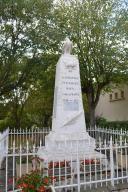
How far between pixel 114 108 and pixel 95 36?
922 cm

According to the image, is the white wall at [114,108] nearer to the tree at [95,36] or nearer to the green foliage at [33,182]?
the tree at [95,36]

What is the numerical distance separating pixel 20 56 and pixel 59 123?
8.57 meters

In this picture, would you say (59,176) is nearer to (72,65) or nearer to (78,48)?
(72,65)

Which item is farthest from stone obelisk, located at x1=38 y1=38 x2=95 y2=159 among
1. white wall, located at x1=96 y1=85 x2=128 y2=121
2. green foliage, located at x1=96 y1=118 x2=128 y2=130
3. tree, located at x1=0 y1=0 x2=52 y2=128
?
white wall, located at x1=96 y1=85 x2=128 y2=121

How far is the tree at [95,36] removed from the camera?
A: 60.7ft

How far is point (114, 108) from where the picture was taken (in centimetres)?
2617

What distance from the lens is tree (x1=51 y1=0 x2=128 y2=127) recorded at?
60.7 ft

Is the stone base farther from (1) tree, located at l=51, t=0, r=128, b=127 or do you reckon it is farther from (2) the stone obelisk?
(1) tree, located at l=51, t=0, r=128, b=127

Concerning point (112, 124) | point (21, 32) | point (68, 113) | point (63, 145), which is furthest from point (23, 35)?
point (112, 124)

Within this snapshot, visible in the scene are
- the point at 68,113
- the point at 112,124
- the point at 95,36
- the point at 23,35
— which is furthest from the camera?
the point at 112,124

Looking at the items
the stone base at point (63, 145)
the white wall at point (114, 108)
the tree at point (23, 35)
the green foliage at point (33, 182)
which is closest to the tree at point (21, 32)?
the tree at point (23, 35)

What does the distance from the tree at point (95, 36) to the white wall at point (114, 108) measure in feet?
16.0

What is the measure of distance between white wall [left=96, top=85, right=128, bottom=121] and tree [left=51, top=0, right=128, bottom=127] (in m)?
4.88

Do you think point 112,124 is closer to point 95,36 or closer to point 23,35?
point 95,36
